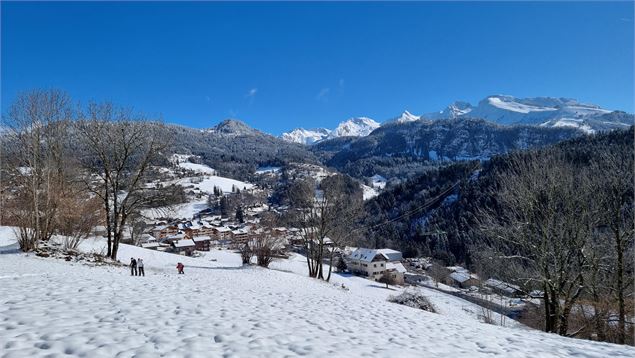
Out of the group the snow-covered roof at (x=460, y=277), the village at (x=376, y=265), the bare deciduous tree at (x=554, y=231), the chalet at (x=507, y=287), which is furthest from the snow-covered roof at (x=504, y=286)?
the snow-covered roof at (x=460, y=277)

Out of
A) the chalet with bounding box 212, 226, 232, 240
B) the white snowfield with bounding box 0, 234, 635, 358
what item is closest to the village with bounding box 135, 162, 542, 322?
the chalet with bounding box 212, 226, 232, 240

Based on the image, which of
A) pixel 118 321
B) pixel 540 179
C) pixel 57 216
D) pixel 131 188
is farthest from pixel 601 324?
pixel 57 216

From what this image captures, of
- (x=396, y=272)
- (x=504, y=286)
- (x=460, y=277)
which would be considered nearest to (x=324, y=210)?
(x=504, y=286)

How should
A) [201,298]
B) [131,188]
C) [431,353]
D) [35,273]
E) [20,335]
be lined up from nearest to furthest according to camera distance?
[20,335], [431,353], [201,298], [35,273], [131,188]

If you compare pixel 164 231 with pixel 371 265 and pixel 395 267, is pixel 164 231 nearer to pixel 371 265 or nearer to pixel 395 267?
pixel 371 265

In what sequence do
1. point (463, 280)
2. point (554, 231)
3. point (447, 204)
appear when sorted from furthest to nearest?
point (447, 204), point (463, 280), point (554, 231)

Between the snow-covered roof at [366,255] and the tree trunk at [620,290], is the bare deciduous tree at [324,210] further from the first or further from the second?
the snow-covered roof at [366,255]

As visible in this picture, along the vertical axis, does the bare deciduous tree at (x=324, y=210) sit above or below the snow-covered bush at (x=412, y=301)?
above

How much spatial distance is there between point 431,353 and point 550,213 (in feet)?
33.3

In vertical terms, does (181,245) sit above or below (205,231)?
below

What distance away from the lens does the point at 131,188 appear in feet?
71.3

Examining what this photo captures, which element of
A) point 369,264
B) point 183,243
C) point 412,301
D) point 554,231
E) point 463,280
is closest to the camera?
point 554,231

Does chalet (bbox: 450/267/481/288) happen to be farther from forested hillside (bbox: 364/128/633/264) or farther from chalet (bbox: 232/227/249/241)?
chalet (bbox: 232/227/249/241)

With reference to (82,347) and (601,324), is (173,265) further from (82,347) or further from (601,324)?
(601,324)
